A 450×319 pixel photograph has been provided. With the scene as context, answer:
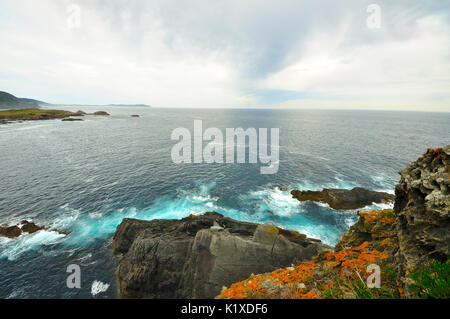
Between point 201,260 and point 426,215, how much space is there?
647 inches

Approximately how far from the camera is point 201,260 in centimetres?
1688

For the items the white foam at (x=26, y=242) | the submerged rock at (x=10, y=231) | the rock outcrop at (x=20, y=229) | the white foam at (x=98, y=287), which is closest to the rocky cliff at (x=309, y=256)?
the white foam at (x=98, y=287)

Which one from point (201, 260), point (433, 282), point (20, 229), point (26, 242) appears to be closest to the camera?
point (433, 282)

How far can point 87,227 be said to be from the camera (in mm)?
26766

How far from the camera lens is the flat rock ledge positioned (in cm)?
1612

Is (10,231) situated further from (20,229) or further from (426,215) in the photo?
(426,215)

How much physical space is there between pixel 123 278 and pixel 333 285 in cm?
1994

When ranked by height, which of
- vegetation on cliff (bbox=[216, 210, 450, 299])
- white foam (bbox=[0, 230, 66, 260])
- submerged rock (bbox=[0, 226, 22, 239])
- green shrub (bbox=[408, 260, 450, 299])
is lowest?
white foam (bbox=[0, 230, 66, 260])

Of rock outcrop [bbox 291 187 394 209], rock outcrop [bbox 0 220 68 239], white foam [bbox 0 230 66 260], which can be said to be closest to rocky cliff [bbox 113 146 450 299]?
white foam [bbox 0 230 66 260]

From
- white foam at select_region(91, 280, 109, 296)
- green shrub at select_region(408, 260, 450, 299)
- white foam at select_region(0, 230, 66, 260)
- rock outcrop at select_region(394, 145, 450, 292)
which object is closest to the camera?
green shrub at select_region(408, 260, 450, 299)

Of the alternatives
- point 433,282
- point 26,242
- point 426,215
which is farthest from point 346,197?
point 26,242

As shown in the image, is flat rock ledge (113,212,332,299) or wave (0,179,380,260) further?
wave (0,179,380,260)

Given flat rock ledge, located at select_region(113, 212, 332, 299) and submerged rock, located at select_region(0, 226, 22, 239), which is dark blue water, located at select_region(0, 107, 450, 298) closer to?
submerged rock, located at select_region(0, 226, 22, 239)

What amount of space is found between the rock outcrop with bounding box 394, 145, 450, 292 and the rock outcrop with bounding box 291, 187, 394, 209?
23.9 meters
